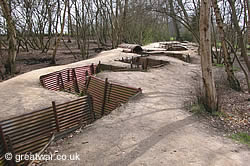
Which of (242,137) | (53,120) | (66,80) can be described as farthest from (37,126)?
(66,80)

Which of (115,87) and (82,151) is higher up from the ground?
(115,87)

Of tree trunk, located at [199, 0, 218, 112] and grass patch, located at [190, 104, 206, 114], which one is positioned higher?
tree trunk, located at [199, 0, 218, 112]

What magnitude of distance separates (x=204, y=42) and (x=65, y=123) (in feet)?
12.8

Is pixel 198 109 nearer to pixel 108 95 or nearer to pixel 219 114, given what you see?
pixel 219 114

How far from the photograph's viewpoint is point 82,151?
391 centimetres

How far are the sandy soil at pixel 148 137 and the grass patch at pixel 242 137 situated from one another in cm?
25

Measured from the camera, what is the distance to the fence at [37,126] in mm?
3990

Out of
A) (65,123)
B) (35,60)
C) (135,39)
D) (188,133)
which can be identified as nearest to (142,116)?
(188,133)

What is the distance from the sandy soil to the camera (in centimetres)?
368

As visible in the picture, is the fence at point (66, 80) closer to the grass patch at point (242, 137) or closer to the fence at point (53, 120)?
the fence at point (53, 120)

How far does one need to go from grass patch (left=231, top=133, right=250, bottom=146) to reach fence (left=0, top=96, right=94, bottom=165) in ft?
11.1

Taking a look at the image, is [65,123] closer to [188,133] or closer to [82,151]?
[82,151]

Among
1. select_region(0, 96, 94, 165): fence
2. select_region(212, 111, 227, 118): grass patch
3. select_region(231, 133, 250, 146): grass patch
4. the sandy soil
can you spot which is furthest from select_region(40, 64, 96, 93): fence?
select_region(231, 133, 250, 146): grass patch

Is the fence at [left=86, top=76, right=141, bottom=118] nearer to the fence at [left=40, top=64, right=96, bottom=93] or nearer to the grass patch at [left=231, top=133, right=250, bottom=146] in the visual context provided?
the fence at [left=40, top=64, right=96, bottom=93]
